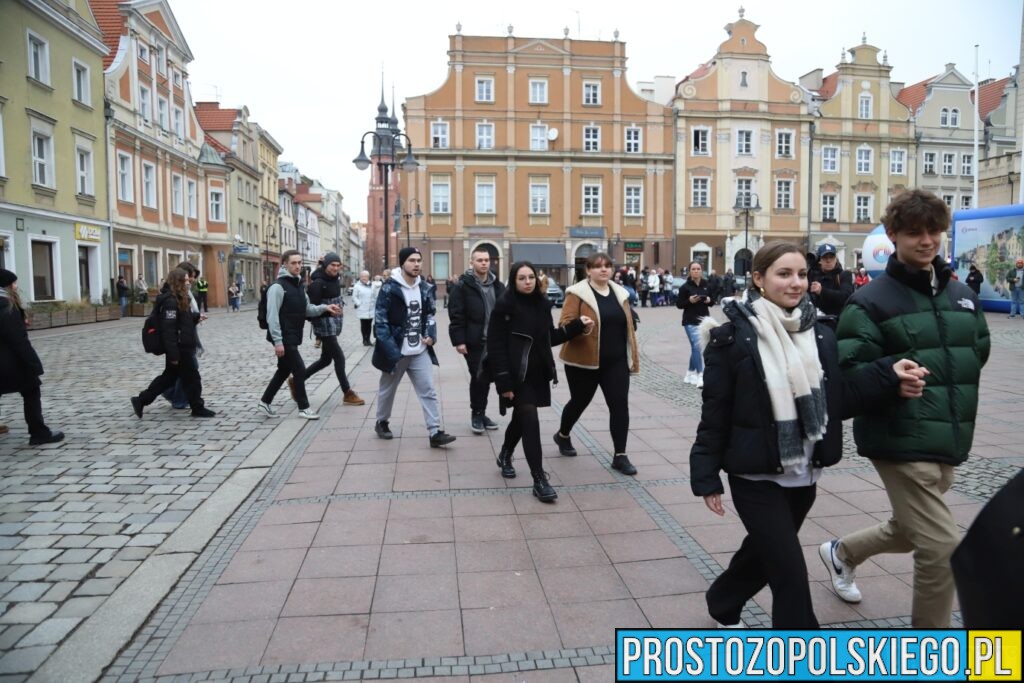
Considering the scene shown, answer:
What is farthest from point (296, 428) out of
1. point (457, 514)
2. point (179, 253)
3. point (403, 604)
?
point (179, 253)

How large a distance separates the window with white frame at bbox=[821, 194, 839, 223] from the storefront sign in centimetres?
4422

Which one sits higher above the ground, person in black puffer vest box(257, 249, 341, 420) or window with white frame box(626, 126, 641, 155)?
window with white frame box(626, 126, 641, 155)

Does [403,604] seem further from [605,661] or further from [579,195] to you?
[579,195]

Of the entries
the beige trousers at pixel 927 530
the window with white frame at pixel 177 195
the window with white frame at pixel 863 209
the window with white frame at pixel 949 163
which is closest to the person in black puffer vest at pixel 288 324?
the beige trousers at pixel 927 530

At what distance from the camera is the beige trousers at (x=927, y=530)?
9.78ft

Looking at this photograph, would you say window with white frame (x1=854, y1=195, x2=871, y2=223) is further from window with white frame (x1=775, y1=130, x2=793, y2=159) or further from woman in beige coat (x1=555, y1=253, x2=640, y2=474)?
woman in beige coat (x1=555, y1=253, x2=640, y2=474)

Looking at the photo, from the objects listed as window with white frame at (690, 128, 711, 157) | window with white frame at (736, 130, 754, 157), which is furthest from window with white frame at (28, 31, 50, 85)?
window with white frame at (736, 130, 754, 157)

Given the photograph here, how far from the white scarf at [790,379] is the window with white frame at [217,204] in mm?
43953

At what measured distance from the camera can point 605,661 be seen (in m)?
3.25

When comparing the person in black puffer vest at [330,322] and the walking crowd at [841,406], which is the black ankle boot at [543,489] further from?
the person in black puffer vest at [330,322]

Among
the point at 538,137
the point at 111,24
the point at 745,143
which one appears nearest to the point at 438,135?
the point at 538,137

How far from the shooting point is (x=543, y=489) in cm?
550

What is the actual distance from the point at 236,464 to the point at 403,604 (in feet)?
11.3

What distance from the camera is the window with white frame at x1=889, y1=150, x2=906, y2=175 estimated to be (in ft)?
172
